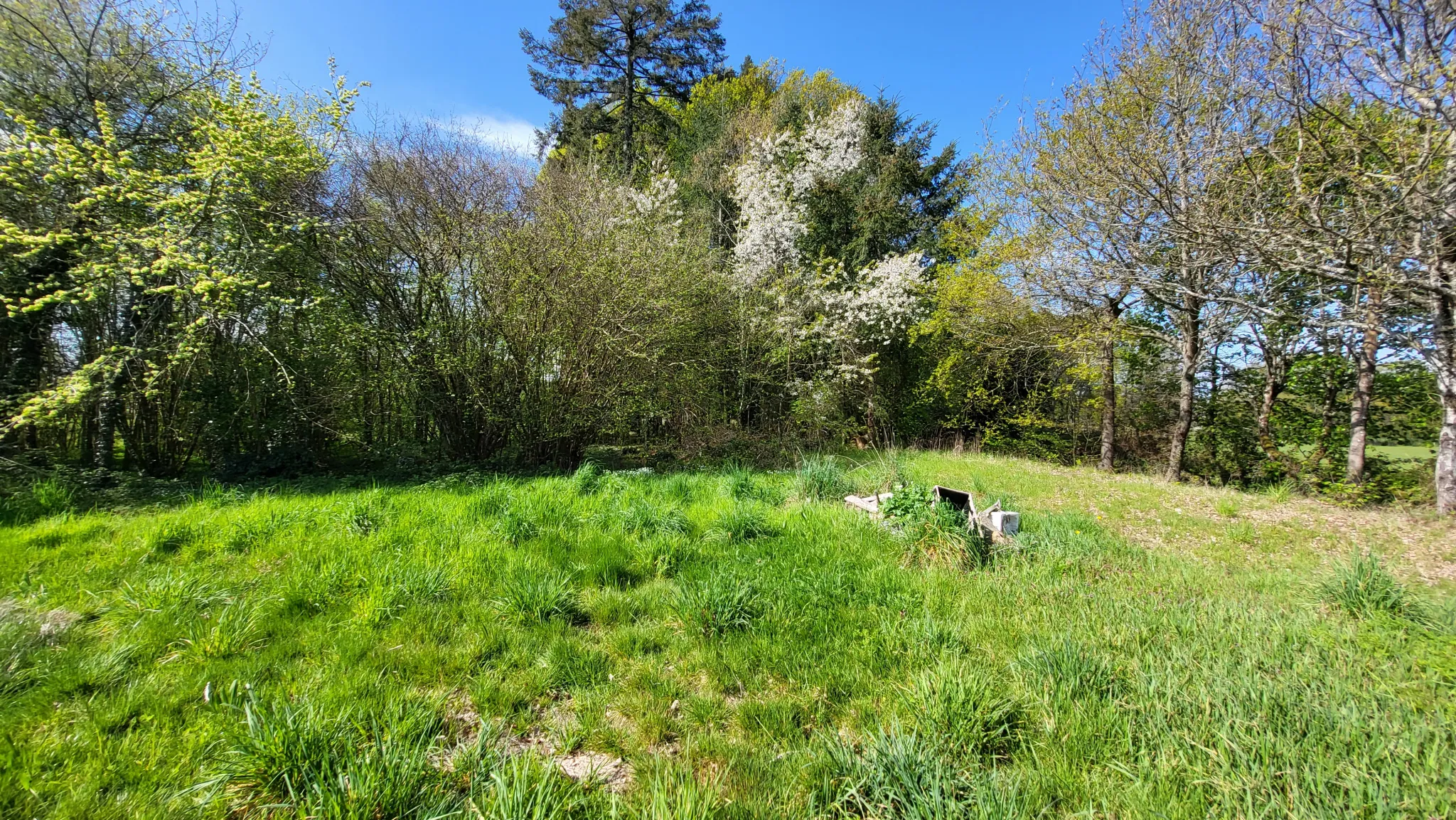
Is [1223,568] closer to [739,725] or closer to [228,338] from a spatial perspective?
[739,725]

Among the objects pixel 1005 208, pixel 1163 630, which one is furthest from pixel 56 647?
pixel 1005 208

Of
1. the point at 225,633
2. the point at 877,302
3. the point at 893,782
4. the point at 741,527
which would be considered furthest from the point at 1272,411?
the point at 225,633

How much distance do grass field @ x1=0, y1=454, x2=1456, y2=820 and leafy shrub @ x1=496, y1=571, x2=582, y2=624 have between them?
0.08ft

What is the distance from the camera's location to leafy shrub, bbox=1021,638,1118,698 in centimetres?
207

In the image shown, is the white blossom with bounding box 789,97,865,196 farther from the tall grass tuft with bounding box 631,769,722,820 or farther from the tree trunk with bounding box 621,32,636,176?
the tall grass tuft with bounding box 631,769,722,820

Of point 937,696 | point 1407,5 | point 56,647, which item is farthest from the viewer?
point 1407,5

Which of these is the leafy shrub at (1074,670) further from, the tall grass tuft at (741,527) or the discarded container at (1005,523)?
the tall grass tuft at (741,527)

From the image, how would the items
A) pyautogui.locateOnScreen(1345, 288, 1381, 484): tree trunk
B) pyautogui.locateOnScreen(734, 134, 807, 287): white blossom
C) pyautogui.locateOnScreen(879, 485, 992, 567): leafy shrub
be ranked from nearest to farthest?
pyautogui.locateOnScreen(879, 485, 992, 567): leafy shrub → pyautogui.locateOnScreen(1345, 288, 1381, 484): tree trunk → pyautogui.locateOnScreen(734, 134, 807, 287): white blossom

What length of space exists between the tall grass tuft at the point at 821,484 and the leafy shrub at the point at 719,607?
2.70m

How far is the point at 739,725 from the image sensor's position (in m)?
2.07

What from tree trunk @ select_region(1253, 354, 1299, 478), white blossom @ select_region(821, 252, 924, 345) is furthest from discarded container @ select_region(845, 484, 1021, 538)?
tree trunk @ select_region(1253, 354, 1299, 478)

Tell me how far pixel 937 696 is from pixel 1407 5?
9.11 meters

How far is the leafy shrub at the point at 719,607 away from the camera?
2.78 meters

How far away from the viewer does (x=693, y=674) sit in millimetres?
2432
